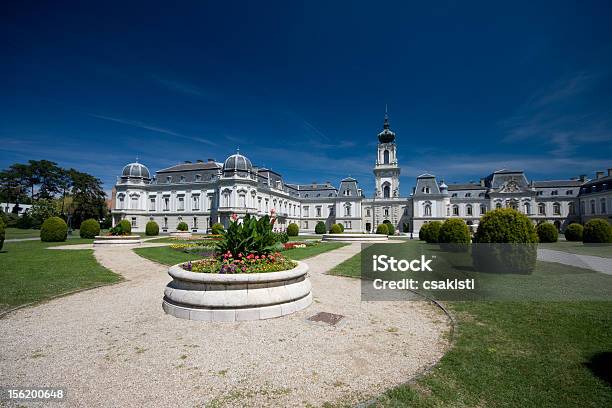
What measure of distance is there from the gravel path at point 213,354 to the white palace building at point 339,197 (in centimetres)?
4103

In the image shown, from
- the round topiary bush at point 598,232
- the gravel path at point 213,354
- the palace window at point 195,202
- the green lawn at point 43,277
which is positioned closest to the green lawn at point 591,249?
the round topiary bush at point 598,232

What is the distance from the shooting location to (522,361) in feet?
13.6

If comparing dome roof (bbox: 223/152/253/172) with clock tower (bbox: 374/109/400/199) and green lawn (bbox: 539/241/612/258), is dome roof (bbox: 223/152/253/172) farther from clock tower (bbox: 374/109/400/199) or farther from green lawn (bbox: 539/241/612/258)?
green lawn (bbox: 539/241/612/258)

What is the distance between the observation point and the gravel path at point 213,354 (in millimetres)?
3477

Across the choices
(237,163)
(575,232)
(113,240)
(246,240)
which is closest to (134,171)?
(237,163)

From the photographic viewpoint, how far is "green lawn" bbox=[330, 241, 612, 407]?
3.28 metres

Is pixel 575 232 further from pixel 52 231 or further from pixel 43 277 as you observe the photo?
pixel 52 231

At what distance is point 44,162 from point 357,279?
7290cm

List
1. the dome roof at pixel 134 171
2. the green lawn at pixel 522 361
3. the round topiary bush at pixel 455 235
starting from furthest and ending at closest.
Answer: the dome roof at pixel 134 171 < the round topiary bush at pixel 455 235 < the green lawn at pixel 522 361

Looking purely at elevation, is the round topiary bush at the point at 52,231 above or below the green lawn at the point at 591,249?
above

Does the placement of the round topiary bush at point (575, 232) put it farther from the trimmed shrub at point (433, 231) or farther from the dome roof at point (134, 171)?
the dome roof at point (134, 171)

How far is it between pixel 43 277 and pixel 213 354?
928cm

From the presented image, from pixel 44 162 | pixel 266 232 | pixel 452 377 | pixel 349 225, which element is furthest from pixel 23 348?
pixel 44 162

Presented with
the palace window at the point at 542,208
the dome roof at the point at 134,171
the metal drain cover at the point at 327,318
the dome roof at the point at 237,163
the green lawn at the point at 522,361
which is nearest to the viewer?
the green lawn at the point at 522,361
